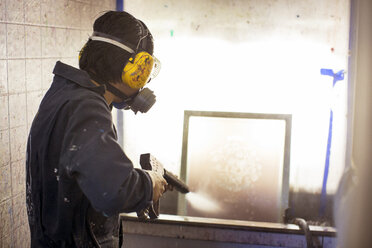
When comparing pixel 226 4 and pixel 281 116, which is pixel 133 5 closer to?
pixel 226 4

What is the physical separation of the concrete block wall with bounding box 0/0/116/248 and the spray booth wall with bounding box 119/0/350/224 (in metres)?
1.00

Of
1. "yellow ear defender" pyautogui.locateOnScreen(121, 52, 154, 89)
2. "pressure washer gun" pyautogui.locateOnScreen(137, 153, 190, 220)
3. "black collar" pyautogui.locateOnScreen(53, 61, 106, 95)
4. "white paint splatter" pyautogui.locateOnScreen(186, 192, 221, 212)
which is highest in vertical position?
"yellow ear defender" pyautogui.locateOnScreen(121, 52, 154, 89)

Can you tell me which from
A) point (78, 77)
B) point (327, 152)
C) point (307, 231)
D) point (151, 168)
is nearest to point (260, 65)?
point (327, 152)

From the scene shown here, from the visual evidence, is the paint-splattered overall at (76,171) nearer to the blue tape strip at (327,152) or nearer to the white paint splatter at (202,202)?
the white paint splatter at (202,202)

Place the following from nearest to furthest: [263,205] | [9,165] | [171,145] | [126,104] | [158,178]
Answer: [158,178], [126,104], [9,165], [263,205], [171,145]

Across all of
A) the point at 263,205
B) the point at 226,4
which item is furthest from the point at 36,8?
the point at 263,205

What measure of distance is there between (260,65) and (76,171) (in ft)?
6.94

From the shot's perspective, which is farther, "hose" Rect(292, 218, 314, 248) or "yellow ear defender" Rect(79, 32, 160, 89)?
"hose" Rect(292, 218, 314, 248)

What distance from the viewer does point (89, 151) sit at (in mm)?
1106

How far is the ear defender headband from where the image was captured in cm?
147

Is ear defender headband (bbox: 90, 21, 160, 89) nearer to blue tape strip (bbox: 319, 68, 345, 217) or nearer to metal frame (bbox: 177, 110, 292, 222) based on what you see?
metal frame (bbox: 177, 110, 292, 222)

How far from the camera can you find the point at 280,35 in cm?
291

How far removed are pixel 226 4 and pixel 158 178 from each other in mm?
1909

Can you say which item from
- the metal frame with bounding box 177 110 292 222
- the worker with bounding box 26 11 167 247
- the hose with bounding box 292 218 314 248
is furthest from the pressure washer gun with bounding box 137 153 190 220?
the hose with bounding box 292 218 314 248
